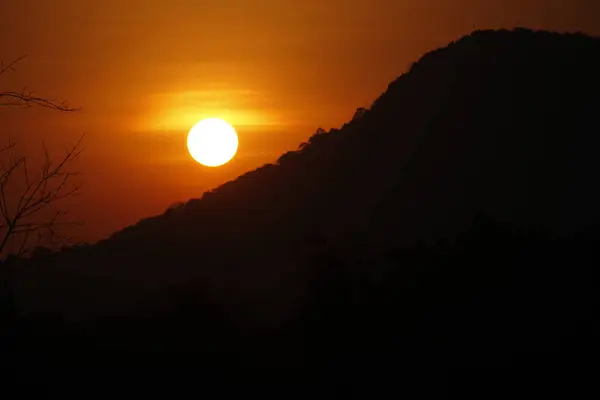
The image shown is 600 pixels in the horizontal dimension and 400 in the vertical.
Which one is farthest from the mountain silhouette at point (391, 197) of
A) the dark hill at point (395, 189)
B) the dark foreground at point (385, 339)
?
the dark foreground at point (385, 339)

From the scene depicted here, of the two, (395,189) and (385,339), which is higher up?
(395,189)

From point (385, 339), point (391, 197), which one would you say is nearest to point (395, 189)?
point (391, 197)

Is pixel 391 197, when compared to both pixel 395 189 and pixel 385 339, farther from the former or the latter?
pixel 385 339

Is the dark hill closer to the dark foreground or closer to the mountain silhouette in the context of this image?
the mountain silhouette

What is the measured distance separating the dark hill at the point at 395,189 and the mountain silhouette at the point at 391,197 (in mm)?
84

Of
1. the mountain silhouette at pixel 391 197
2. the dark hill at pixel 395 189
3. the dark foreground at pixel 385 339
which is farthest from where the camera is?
the dark hill at pixel 395 189

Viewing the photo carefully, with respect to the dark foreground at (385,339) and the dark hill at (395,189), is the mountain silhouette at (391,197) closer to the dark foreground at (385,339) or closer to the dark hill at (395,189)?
the dark hill at (395,189)

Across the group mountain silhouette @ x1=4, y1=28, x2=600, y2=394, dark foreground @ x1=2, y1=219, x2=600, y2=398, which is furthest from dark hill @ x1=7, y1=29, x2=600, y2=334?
dark foreground @ x1=2, y1=219, x2=600, y2=398

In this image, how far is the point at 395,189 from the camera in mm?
47500

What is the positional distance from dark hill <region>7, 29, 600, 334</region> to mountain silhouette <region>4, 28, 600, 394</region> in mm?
84

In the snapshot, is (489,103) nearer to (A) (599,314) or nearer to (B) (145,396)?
(A) (599,314)

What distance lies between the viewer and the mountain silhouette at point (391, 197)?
4100cm

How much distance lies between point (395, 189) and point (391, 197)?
0.65 m

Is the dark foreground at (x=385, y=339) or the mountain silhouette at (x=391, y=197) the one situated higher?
the mountain silhouette at (x=391, y=197)
